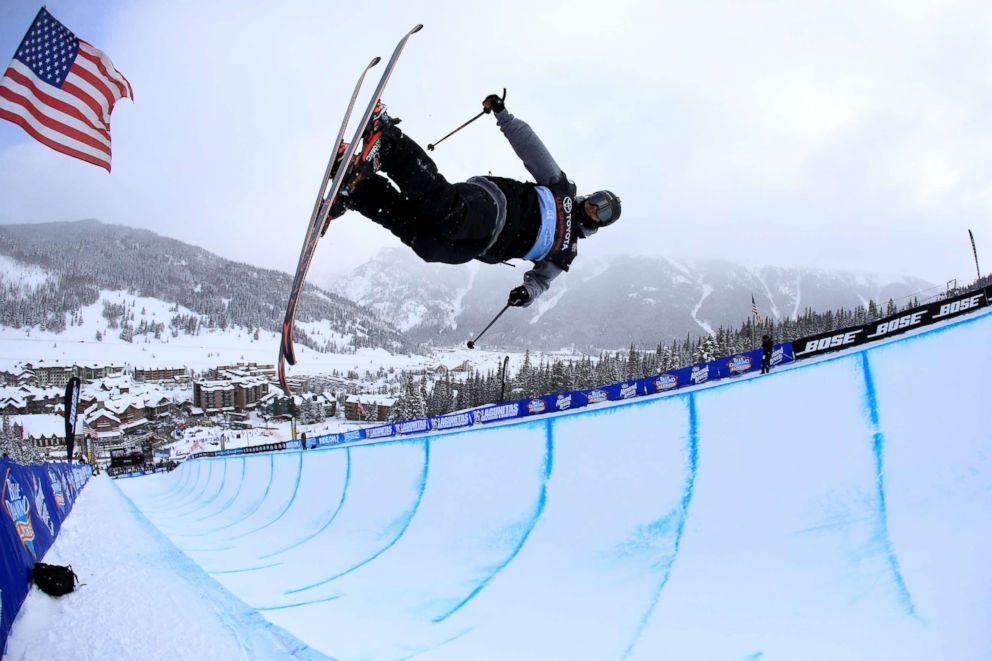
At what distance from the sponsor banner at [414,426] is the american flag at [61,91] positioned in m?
15.4

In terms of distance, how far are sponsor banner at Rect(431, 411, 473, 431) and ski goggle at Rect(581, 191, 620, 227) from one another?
1304 centimetres

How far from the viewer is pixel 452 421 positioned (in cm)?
1852

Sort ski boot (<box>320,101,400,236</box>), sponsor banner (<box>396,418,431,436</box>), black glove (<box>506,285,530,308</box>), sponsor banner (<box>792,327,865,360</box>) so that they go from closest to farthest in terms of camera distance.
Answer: ski boot (<box>320,101,400,236</box>) < black glove (<box>506,285,530,308</box>) < sponsor banner (<box>792,327,865,360</box>) < sponsor banner (<box>396,418,431,436</box>)

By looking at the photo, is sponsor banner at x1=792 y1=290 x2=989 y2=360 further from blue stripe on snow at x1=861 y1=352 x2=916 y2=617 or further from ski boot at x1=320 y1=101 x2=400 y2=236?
ski boot at x1=320 y1=101 x2=400 y2=236

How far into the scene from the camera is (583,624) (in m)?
2.96

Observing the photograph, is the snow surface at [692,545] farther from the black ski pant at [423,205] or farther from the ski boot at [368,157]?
the ski boot at [368,157]

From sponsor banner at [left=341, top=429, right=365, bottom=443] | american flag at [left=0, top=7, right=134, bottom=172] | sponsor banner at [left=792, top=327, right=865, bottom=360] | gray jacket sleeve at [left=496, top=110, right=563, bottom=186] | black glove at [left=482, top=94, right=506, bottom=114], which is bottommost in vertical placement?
sponsor banner at [left=341, top=429, right=365, bottom=443]

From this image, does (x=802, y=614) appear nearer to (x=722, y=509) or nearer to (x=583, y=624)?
(x=722, y=509)

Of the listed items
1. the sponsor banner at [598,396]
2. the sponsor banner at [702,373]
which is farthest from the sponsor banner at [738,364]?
the sponsor banner at [598,396]

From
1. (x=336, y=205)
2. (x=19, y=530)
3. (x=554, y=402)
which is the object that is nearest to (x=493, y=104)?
(x=336, y=205)

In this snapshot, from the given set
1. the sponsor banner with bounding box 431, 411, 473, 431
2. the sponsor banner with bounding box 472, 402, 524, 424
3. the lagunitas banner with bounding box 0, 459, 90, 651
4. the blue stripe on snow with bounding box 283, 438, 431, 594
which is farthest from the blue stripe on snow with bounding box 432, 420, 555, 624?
the sponsor banner with bounding box 472, 402, 524, 424

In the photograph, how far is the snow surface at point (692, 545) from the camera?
7.68 ft

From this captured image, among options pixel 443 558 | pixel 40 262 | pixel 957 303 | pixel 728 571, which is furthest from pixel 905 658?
pixel 40 262

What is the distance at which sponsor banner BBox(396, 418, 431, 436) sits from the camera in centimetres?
1959
